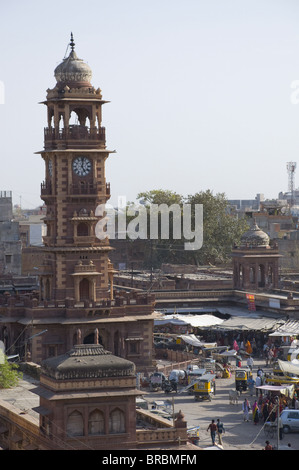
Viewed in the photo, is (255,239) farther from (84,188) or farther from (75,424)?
(75,424)

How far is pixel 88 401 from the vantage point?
33625 mm

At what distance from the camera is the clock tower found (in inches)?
2517

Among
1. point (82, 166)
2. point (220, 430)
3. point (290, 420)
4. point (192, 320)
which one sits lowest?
point (220, 430)

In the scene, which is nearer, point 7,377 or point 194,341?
point 7,377

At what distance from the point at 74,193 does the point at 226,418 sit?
19.1 meters

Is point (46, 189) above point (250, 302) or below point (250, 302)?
above

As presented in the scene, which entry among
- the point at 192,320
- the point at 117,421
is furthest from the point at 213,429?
the point at 192,320

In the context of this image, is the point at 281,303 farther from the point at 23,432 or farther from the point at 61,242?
the point at 23,432

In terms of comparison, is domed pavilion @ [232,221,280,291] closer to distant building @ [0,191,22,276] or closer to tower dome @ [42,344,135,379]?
distant building @ [0,191,22,276]

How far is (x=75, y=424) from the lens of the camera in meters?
33.7

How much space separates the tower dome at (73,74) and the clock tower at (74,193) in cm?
5

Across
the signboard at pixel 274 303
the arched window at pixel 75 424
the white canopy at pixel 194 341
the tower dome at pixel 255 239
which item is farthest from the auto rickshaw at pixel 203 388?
the tower dome at pixel 255 239

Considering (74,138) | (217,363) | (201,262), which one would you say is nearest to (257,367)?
(217,363)
